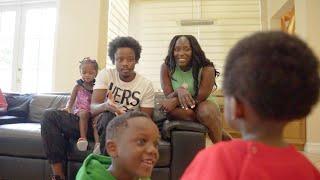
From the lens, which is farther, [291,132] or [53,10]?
[53,10]

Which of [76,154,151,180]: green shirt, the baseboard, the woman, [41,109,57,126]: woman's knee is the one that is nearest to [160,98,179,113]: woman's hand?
the woman

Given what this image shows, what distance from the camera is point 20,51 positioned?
5152mm

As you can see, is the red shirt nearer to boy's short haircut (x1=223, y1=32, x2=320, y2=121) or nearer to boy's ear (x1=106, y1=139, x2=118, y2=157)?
boy's short haircut (x1=223, y1=32, x2=320, y2=121)

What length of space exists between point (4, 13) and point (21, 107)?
301 centimetres

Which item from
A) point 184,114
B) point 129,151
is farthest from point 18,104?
point 129,151

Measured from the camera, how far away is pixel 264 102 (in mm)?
473

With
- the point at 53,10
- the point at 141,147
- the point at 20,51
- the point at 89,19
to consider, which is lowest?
the point at 141,147

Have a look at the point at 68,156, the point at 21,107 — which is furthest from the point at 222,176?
the point at 21,107

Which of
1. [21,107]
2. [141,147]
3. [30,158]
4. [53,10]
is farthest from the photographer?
[53,10]

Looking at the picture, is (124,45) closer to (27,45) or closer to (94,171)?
A: (94,171)

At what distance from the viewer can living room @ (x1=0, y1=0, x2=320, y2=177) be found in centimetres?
445

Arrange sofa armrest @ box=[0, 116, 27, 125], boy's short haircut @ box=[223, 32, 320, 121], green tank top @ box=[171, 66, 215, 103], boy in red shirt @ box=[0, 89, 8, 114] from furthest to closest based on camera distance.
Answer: boy in red shirt @ box=[0, 89, 8, 114], sofa armrest @ box=[0, 116, 27, 125], green tank top @ box=[171, 66, 215, 103], boy's short haircut @ box=[223, 32, 320, 121]

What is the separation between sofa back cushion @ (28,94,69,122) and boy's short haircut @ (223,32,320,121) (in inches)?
105

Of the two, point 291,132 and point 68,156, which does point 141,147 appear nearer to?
point 68,156
